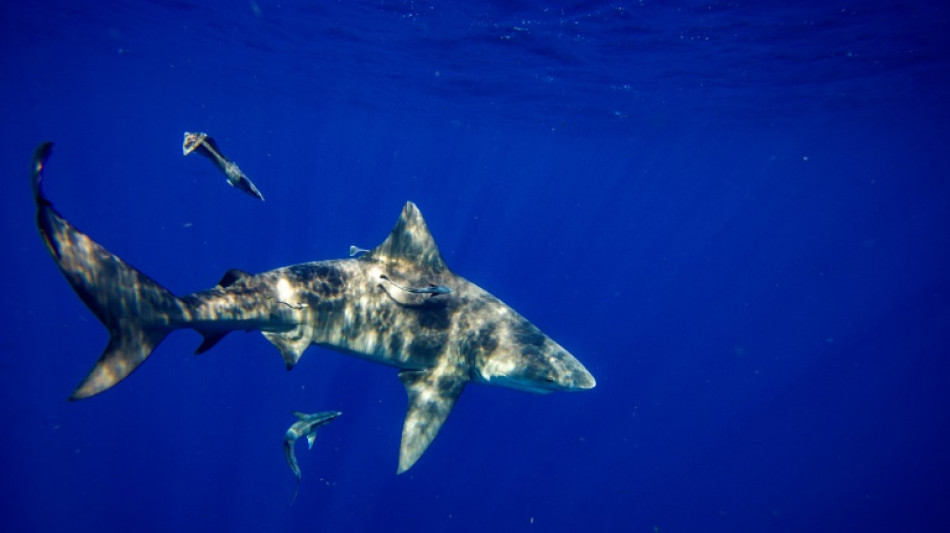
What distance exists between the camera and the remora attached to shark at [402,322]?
564 cm

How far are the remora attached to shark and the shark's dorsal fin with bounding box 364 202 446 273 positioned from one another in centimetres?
1

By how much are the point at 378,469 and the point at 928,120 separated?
37245 millimetres

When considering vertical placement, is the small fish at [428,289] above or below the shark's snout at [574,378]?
above

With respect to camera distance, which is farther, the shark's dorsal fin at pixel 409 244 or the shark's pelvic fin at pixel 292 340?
the shark's dorsal fin at pixel 409 244

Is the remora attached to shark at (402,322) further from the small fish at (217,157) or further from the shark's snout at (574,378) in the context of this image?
the small fish at (217,157)

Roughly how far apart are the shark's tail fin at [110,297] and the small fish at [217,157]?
1677 mm

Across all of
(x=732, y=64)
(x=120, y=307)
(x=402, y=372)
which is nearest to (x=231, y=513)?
(x=402, y=372)

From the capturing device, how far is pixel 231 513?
2006 cm

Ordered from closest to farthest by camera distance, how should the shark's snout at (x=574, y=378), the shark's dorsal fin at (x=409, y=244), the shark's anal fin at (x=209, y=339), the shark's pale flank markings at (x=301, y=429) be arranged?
the shark's anal fin at (x=209, y=339) < the shark's snout at (x=574, y=378) < the shark's dorsal fin at (x=409, y=244) < the shark's pale flank markings at (x=301, y=429)

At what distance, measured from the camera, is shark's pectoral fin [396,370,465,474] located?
5.68 meters

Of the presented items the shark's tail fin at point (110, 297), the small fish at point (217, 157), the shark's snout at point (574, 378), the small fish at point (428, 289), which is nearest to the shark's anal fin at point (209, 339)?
the shark's tail fin at point (110, 297)

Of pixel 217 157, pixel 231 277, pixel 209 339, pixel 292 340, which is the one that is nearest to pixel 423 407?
pixel 292 340

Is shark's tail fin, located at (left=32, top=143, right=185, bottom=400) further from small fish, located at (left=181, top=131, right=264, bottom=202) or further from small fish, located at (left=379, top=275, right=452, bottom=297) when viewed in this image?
small fish, located at (left=379, top=275, right=452, bottom=297)

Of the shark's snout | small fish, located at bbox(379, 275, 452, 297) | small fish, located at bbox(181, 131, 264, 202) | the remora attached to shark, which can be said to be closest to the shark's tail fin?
the remora attached to shark
